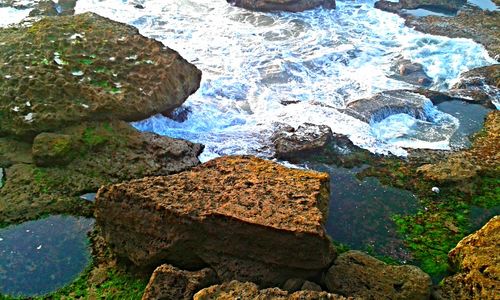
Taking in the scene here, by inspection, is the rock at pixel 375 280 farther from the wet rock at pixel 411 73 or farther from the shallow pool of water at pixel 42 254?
the wet rock at pixel 411 73

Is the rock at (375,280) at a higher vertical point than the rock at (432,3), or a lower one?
lower

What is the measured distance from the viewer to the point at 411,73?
17.6 m

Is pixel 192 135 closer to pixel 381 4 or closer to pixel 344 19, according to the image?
pixel 344 19

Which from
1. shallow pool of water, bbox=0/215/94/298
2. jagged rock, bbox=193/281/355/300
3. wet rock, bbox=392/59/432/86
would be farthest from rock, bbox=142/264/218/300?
wet rock, bbox=392/59/432/86

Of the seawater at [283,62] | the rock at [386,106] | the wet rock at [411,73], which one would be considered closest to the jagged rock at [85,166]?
the seawater at [283,62]

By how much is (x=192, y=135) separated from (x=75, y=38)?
4243mm

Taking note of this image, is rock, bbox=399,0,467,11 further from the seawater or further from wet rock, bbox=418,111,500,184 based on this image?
wet rock, bbox=418,111,500,184

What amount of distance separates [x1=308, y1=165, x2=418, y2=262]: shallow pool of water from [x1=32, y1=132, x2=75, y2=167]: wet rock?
5.61 m

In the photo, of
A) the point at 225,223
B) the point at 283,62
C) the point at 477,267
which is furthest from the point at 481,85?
the point at 225,223

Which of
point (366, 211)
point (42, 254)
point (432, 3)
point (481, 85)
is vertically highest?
point (432, 3)

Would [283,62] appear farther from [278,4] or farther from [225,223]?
[225,223]

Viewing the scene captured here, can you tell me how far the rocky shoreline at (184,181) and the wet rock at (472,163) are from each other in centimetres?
5

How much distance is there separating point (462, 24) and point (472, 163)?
11457mm

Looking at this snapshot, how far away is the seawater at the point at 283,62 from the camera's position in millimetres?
13727
